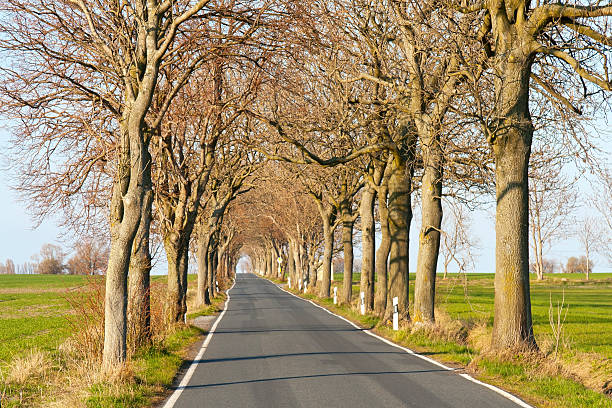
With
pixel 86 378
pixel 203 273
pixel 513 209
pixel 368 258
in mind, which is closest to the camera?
pixel 86 378

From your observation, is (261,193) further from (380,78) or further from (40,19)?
(40,19)

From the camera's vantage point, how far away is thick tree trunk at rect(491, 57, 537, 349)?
1185 centimetres

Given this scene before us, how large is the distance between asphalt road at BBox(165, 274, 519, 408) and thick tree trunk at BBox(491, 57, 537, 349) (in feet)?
6.33

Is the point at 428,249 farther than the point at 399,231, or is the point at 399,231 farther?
the point at 399,231

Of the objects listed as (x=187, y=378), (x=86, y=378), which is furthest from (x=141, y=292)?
(x=86, y=378)

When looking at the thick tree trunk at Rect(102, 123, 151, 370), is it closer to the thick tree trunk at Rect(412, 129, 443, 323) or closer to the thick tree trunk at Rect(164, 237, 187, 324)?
the thick tree trunk at Rect(412, 129, 443, 323)

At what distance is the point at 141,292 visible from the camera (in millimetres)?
13750

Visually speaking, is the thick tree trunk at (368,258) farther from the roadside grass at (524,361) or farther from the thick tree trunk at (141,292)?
the thick tree trunk at (141,292)

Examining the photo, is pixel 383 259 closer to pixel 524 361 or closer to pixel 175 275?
pixel 175 275

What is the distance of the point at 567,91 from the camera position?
13.2 metres

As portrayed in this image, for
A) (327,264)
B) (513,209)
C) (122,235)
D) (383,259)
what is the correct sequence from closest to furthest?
(122,235) < (513,209) < (383,259) < (327,264)

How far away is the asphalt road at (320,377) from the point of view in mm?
8281

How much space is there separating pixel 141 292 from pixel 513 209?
816 centimetres

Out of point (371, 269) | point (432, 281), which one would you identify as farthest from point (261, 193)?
point (432, 281)
